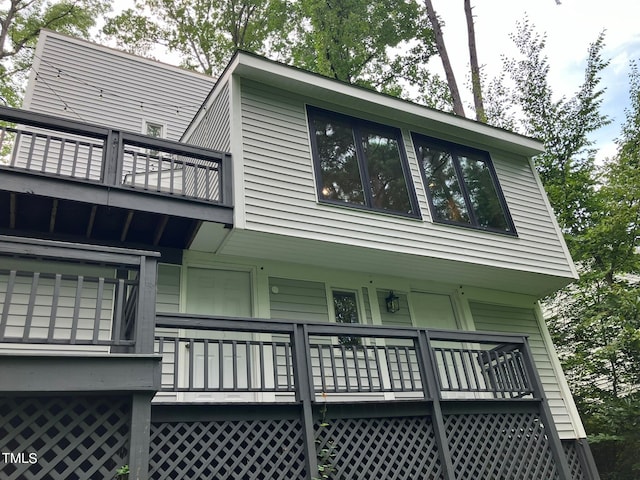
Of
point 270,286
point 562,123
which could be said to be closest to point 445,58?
point 562,123

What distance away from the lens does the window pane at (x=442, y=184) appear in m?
7.74

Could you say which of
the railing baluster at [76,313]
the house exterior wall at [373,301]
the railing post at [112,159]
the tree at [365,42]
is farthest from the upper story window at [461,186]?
the tree at [365,42]

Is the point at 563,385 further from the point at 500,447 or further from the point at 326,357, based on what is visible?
the point at 326,357

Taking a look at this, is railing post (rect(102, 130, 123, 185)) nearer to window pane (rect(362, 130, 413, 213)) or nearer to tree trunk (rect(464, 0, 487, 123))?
window pane (rect(362, 130, 413, 213))

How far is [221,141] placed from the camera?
6.79 metres

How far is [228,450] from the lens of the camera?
4.11 meters

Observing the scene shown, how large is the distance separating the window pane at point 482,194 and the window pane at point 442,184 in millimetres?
242

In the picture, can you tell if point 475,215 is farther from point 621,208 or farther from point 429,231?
point 621,208

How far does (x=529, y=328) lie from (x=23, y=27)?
686 inches

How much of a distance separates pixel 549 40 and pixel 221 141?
11.0 metres

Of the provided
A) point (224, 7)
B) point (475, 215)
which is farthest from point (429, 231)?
point (224, 7)

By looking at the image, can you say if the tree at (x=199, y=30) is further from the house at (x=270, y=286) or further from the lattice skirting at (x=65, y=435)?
the lattice skirting at (x=65, y=435)

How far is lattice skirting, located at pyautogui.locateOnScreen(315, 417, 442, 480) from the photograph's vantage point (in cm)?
454

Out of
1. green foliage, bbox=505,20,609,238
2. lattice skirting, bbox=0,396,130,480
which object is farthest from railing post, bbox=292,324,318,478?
green foliage, bbox=505,20,609,238
